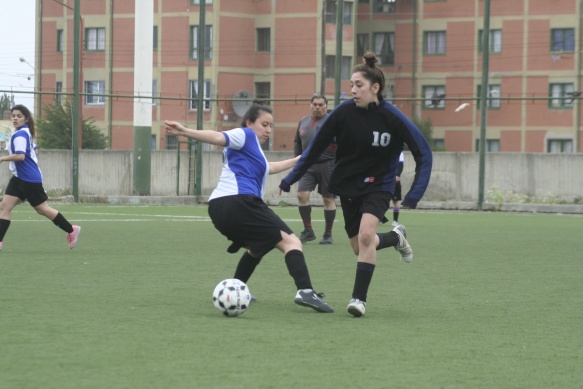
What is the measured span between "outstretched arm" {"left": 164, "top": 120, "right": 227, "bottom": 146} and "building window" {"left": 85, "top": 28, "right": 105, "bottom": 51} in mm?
49718

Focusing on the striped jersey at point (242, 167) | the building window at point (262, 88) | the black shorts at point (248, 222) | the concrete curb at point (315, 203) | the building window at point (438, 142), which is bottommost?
the concrete curb at point (315, 203)

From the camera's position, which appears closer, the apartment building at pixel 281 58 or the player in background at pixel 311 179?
the player in background at pixel 311 179

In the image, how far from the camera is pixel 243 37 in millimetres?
57219

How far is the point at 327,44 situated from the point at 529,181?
2798cm

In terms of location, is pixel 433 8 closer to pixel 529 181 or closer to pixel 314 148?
pixel 529 181

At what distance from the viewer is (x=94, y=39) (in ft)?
186

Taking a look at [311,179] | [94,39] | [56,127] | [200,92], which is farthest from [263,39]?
[311,179]

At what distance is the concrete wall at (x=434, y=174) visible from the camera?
28125 mm

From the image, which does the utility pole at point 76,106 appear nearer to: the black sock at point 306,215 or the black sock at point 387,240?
the black sock at point 306,215

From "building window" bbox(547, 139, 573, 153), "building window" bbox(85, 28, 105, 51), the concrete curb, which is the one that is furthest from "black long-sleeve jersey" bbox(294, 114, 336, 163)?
"building window" bbox(85, 28, 105, 51)

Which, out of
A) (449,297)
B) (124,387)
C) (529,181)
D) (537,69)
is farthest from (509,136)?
(124,387)

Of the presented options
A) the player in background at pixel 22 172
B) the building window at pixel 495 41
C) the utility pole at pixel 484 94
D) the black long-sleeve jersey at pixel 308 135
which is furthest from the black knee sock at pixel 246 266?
the building window at pixel 495 41

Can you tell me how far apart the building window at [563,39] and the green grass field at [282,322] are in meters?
43.8

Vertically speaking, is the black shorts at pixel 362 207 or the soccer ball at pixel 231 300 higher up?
the black shorts at pixel 362 207
